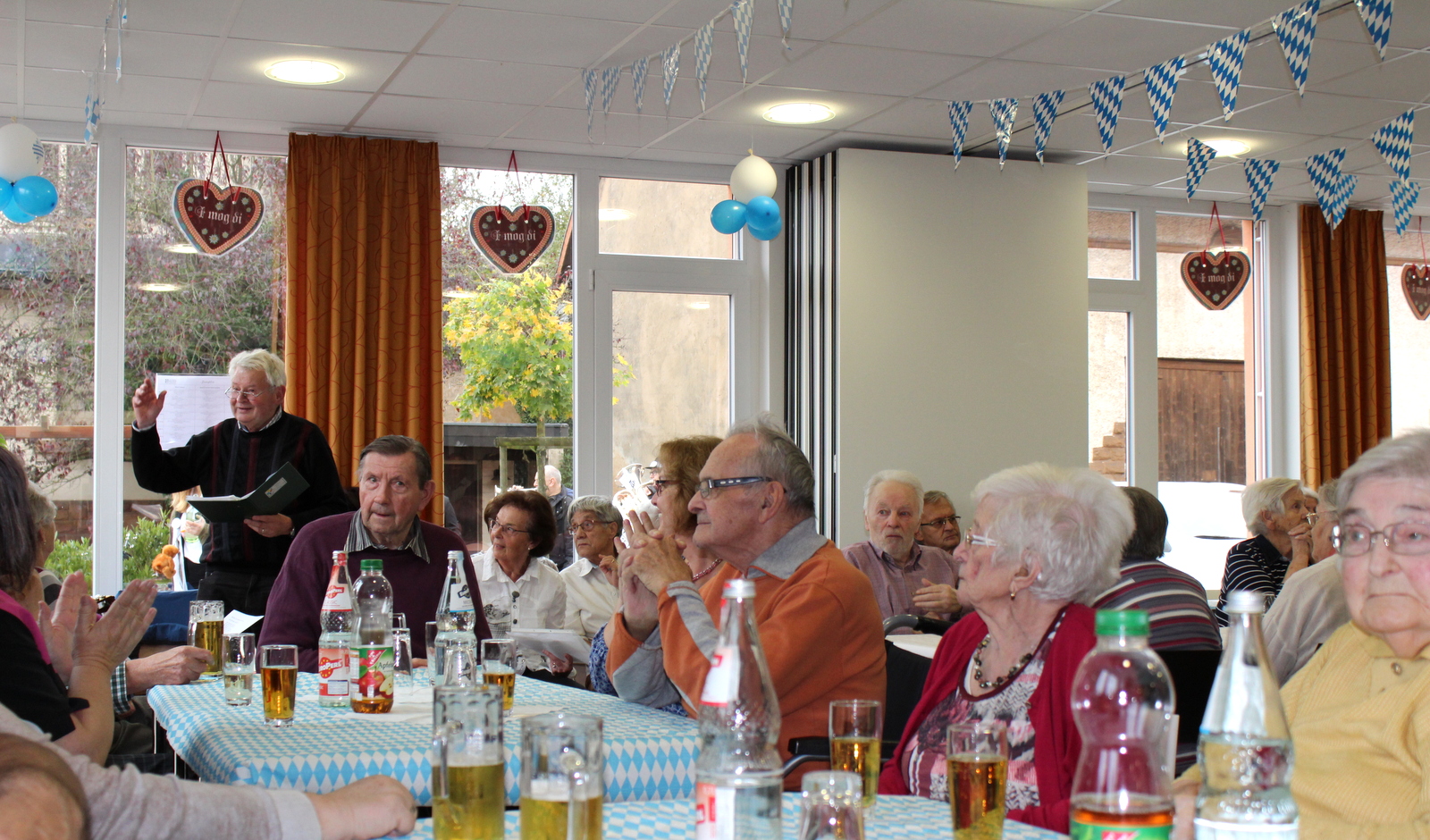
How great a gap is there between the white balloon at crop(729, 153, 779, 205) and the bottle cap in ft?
16.3

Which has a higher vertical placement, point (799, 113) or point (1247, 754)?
point (799, 113)

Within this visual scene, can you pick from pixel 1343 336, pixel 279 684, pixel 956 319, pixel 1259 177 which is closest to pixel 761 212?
pixel 956 319

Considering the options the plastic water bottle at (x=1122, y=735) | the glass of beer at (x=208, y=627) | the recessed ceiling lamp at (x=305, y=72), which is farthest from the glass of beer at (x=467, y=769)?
the recessed ceiling lamp at (x=305, y=72)

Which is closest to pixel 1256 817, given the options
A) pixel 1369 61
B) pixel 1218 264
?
pixel 1369 61

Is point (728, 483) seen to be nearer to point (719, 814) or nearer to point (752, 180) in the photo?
point (719, 814)

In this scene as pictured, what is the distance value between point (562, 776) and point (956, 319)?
19.1 feet

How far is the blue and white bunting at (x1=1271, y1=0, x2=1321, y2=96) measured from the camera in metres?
4.43

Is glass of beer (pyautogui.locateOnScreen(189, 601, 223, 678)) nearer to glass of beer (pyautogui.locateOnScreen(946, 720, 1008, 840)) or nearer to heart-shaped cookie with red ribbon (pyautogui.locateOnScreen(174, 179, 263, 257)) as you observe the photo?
glass of beer (pyautogui.locateOnScreen(946, 720, 1008, 840))

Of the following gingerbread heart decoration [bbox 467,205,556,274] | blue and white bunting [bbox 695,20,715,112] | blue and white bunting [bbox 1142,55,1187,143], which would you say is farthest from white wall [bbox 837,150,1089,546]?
blue and white bunting [bbox 695,20,715,112]

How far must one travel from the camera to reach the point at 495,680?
2.54m

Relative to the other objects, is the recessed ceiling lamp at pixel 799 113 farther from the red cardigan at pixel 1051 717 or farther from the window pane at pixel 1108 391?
the red cardigan at pixel 1051 717

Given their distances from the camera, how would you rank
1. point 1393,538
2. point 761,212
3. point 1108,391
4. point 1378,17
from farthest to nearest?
point 1108,391
point 761,212
point 1378,17
point 1393,538

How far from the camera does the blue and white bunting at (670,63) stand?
5129 millimetres

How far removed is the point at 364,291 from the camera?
21.3ft
